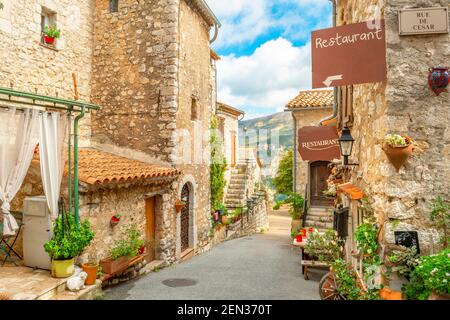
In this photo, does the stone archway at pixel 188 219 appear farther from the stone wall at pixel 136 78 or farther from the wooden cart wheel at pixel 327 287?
the wooden cart wheel at pixel 327 287

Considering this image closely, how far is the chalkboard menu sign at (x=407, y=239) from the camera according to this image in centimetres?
420

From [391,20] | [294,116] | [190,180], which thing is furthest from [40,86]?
[294,116]

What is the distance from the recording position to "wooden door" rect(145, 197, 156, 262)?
30.4 ft

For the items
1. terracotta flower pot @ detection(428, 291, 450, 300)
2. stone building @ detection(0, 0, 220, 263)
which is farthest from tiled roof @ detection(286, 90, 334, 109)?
terracotta flower pot @ detection(428, 291, 450, 300)

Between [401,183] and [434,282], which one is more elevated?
[401,183]

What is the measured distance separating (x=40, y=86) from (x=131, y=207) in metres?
3.71

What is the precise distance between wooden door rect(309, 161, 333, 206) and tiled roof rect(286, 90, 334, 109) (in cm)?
269

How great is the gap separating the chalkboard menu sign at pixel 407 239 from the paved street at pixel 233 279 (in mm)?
2906

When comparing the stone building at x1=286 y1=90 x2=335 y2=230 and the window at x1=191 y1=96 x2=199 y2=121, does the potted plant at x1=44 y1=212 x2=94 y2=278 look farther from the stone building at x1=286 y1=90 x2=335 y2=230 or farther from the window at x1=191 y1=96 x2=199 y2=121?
the stone building at x1=286 y1=90 x2=335 y2=230

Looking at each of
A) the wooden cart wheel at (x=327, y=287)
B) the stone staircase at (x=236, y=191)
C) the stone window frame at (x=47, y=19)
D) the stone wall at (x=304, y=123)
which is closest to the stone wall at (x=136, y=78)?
the stone window frame at (x=47, y=19)

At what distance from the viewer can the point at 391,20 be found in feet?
14.3

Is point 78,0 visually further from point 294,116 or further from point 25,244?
point 294,116

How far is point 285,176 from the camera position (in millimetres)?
19062

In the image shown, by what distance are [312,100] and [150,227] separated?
10.5 metres
